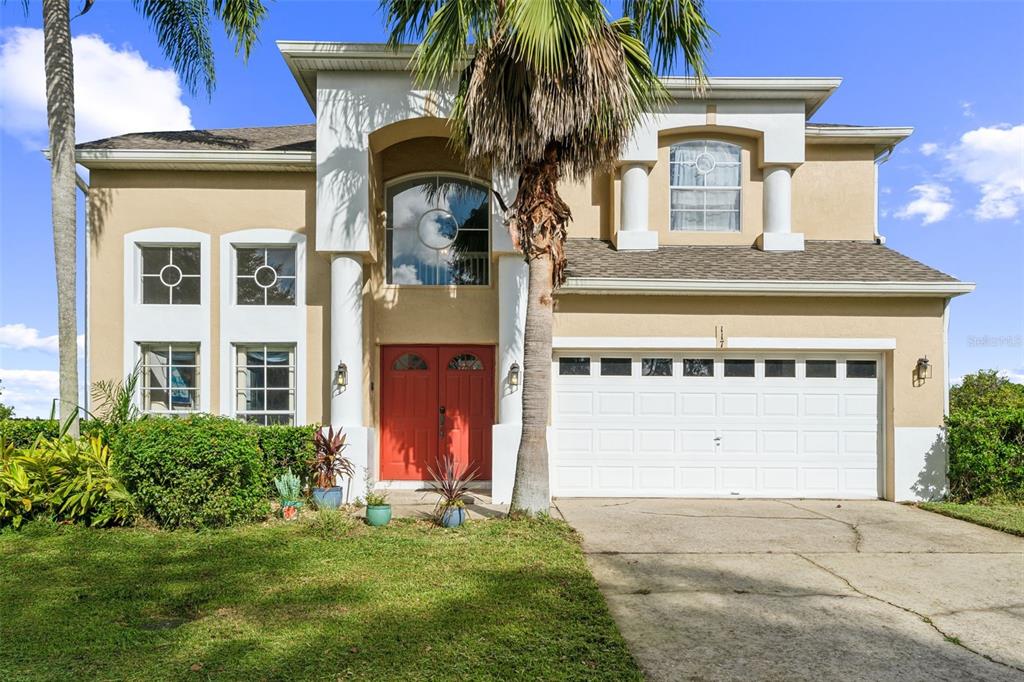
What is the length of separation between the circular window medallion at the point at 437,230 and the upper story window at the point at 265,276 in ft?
7.65

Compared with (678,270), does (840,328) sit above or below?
below

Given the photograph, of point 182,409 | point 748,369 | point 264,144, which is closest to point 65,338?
point 182,409

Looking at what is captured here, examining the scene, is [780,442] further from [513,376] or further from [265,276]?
[265,276]

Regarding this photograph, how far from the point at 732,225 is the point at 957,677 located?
949 centimetres

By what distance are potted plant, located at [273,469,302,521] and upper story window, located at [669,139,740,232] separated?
822 cm

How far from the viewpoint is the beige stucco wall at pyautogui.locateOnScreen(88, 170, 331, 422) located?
11.3 m

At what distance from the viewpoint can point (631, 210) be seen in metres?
12.3

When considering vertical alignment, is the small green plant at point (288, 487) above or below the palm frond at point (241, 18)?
below

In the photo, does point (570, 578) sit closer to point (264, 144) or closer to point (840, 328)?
point (840, 328)

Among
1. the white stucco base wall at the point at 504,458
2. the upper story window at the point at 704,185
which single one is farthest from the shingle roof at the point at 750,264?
the white stucco base wall at the point at 504,458

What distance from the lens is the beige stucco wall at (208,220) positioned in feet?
37.0

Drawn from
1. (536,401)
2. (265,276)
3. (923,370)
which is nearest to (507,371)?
(536,401)

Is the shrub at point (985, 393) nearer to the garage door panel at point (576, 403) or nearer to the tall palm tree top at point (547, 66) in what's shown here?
the garage door panel at point (576, 403)

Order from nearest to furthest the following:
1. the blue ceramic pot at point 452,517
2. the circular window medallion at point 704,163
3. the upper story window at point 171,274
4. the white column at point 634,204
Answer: the blue ceramic pot at point 452,517 → the upper story window at point 171,274 → the white column at point 634,204 → the circular window medallion at point 704,163
